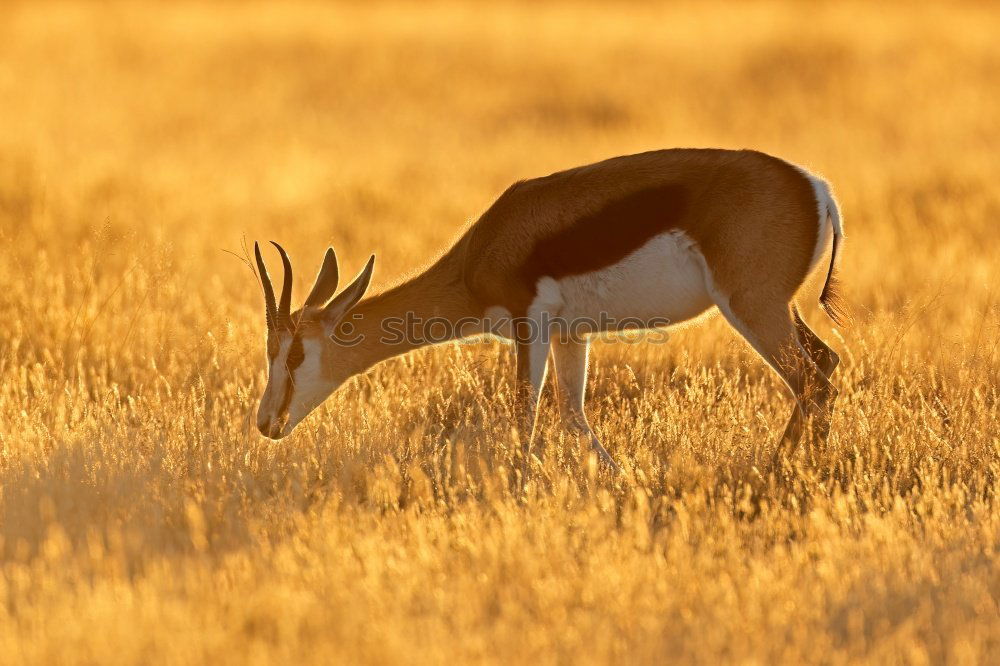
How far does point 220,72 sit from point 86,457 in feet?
67.9

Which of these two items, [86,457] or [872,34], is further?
[872,34]

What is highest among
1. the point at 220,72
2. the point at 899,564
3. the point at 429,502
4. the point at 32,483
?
the point at 220,72

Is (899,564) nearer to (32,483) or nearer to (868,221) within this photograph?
(32,483)

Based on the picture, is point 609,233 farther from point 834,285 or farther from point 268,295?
point 268,295

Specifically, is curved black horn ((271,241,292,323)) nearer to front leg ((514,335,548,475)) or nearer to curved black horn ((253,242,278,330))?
curved black horn ((253,242,278,330))

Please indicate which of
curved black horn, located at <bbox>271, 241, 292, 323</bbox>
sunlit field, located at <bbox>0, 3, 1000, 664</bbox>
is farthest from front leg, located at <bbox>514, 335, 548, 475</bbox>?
curved black horn, located at <bbox>271, 241, 292, 323</bbox>

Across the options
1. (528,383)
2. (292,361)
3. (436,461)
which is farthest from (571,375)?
(292,361)

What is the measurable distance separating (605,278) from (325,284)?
5.30 ft

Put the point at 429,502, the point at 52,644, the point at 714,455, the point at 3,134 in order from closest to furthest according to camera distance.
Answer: the point at 52,644 → the point at 429,502 → the point at 714,455 → the point at 3,134

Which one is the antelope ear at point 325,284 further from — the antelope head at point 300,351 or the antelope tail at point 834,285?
the antelope tail at point 834,285

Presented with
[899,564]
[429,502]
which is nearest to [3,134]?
[429,502]

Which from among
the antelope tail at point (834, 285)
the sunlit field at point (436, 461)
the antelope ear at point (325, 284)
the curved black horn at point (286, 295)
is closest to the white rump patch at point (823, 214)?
the antelope tail at point (834, 285)

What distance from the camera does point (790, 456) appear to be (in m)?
7.02

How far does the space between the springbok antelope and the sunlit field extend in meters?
0.26
